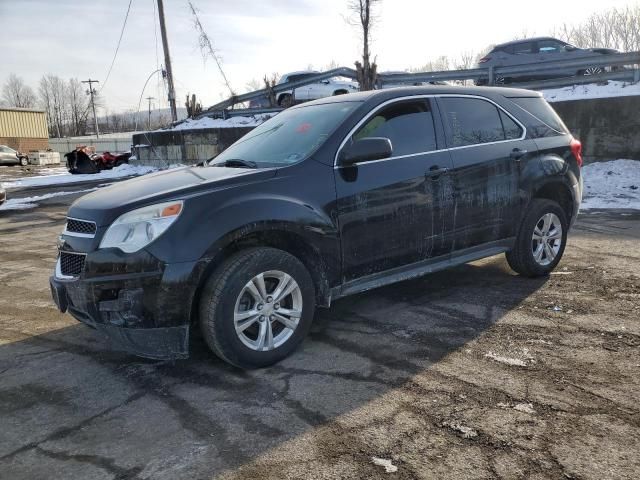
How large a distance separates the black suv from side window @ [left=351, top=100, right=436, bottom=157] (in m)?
0.01

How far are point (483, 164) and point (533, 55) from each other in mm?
13830

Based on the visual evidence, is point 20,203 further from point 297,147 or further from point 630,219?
point 630,219

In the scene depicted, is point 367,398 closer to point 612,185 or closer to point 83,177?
point 612,185

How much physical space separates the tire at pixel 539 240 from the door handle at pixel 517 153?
19.2 inches

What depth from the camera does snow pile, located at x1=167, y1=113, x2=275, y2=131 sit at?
61.9 ft

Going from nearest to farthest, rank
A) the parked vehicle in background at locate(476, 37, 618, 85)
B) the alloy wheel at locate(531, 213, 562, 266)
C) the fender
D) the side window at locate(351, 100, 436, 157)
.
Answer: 1. the side window at locate(351, 100, 436, 157)
2. the fender
3. the alloy wheel at locate(531, 213, 562, 266)
4. the parked vehicle in background at locate(476, 37, 618, 85)

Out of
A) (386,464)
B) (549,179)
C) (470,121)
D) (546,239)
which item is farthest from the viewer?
(546,239)

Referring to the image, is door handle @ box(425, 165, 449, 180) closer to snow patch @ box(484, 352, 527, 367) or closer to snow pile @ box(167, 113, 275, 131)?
snow patch @ box(484, 352, 527, 367)

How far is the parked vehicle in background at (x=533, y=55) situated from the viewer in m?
15.1

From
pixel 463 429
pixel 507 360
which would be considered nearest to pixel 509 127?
pixel 507 360

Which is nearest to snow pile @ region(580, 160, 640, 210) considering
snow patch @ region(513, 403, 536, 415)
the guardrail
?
the guardrail

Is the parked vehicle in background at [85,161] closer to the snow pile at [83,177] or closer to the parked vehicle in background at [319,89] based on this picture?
the snow pile at [83,177]

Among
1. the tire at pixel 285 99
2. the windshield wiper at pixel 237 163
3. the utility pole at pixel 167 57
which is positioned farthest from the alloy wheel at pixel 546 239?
the utility pole at pixel 167 57

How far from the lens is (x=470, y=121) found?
15.2 feet
